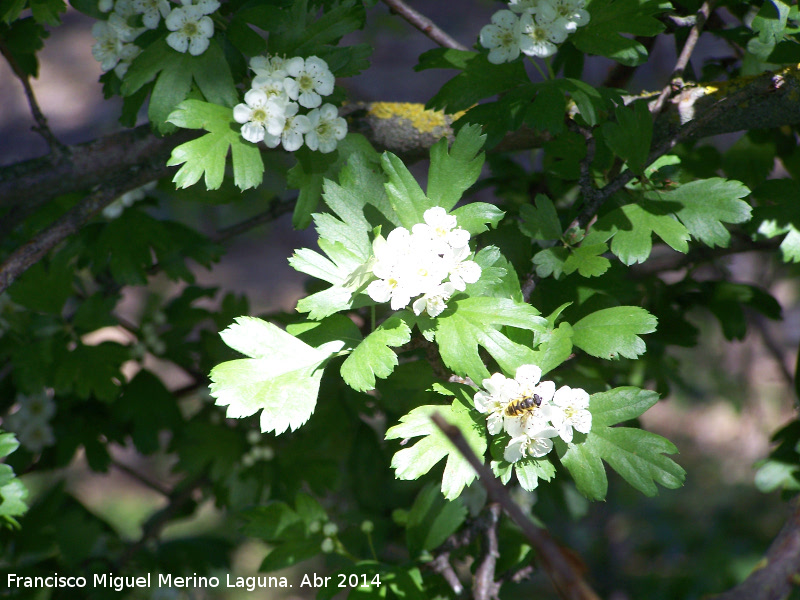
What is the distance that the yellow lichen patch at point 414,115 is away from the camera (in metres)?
1.51

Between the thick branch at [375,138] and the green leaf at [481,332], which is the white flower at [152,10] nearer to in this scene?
the thick branch at [375,138]

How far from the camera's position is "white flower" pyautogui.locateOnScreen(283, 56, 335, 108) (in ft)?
3.90

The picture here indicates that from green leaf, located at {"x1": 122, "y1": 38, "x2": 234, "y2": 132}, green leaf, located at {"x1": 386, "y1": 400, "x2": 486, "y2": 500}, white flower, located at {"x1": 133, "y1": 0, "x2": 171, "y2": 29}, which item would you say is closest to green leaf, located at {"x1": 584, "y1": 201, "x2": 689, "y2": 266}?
green leaf, located at {"x1": 386, "y1": 400, "x2": 486, "y2": 500}

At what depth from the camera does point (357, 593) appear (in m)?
1.29

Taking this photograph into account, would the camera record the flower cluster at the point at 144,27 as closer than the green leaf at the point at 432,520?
Yes

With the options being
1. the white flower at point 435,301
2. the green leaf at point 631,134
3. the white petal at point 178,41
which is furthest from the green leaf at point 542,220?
the white petal at point 178,41

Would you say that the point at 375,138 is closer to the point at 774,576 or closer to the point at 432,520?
the point at 432,520

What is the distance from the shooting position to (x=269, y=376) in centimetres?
103

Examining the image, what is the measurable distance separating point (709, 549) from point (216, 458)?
1994 millimetres

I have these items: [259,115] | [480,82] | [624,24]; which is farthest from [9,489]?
[624,24]

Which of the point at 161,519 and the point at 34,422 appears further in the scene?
the point at 161,519

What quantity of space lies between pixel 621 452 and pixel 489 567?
1.61 feet

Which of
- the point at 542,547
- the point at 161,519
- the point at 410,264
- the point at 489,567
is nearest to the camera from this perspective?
the point at 542,547

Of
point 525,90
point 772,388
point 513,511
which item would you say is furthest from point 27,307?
point 772,388
